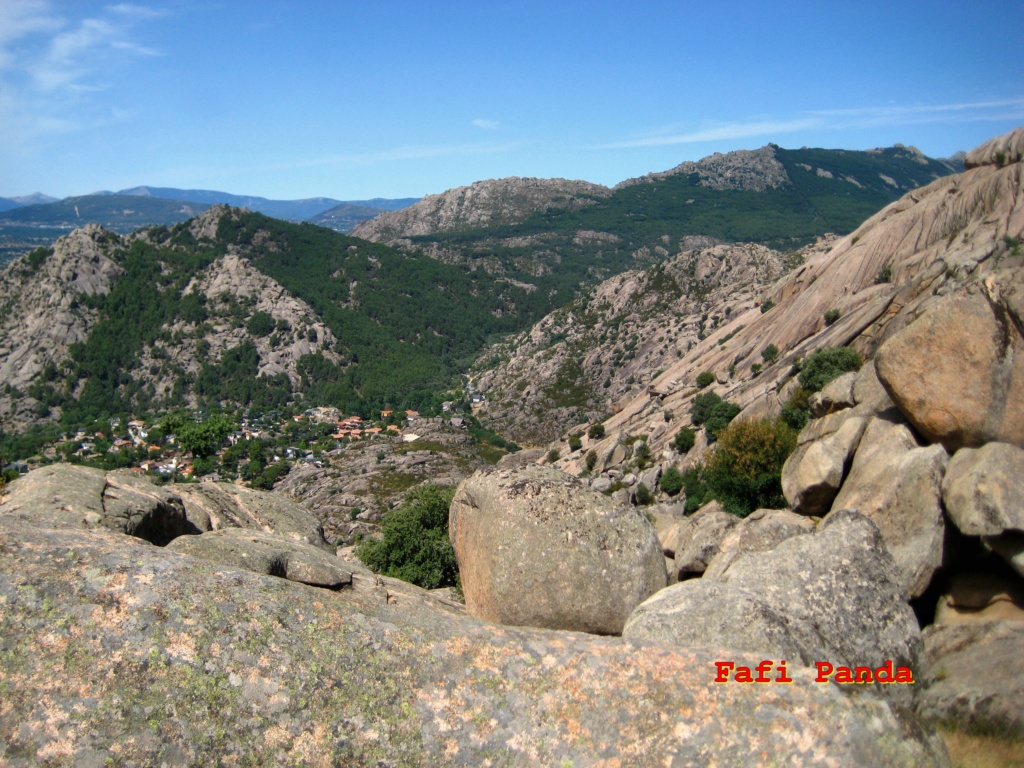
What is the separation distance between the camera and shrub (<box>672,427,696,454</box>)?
151ft

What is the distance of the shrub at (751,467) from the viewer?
90.1ft

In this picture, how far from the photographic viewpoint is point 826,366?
35.2 metres

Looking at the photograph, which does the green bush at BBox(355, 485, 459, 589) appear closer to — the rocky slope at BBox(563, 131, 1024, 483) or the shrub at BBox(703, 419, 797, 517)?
the shrub at BBox(703, 419, 797, 517)

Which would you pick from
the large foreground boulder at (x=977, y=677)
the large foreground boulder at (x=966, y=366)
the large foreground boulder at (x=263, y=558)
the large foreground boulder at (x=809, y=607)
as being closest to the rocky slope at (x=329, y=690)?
the large foreground boulder at (x=809, y=607)

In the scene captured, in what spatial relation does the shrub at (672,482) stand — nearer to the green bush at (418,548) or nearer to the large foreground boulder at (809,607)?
the green bush at (418,548)

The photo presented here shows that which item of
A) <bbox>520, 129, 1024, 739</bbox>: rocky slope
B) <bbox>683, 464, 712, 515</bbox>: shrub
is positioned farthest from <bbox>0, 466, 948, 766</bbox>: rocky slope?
<bbox>683, 464, 712, 515</bbox>: shrub

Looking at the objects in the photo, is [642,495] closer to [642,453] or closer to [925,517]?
[642,453]

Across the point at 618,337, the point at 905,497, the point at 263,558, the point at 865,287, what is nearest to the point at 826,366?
the point at 865,287

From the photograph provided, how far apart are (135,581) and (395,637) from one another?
110 inches

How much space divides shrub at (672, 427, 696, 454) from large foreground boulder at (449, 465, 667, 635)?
31558 mm

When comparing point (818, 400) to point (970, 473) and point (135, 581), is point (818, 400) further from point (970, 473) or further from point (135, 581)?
point (135, 581)

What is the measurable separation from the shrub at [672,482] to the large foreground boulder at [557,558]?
2745cm

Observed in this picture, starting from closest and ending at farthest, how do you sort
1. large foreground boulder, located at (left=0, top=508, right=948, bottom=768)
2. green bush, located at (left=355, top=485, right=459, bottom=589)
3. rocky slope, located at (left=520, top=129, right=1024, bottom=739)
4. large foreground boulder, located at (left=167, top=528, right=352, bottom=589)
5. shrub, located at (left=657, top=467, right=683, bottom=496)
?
1. large foreground boulder, located at (left=0, top=508, right=948, bottom=768)
2. rocky slope, located at (left=520, top=129, right=1024, bottom=739)
3. large foreground boulder, located at (left=167, top=528, right=352, bottom=589)
4. green bush, located at (left=355, top=485, right=459, bottom=589)
5. shrub, located at (left=657, top=467, right=683, bottom=496)

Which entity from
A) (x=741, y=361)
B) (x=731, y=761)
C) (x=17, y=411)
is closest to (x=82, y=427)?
(x=17, y=411)
